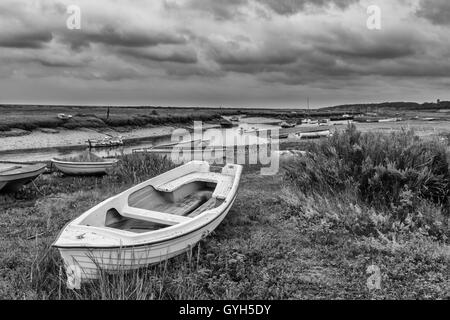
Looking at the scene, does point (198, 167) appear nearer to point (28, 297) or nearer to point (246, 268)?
point (246, 268)

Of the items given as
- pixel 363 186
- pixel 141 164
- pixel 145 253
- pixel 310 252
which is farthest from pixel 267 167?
pixel 145 253

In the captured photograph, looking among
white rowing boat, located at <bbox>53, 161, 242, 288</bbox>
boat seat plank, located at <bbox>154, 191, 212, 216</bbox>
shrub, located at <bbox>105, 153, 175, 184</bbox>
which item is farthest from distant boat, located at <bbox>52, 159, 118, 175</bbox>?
boat seat plank, located at <bbox>154, 191, 212, 216</bbox>

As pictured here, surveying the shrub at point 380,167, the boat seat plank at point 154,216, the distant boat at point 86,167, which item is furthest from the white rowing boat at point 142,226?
the distant boat at point 86,167

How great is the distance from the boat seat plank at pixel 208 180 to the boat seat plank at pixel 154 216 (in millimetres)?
→ 1743

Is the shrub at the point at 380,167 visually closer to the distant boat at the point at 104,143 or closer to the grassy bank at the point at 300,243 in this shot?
the grassy bank at the point at 300,243

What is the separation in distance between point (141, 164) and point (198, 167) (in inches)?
144

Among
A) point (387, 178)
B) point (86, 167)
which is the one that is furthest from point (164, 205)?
point (86, 167)

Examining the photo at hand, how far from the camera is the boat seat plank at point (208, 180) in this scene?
8859mm

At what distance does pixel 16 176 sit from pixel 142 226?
228 inches

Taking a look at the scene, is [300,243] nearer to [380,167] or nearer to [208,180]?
[380,167]

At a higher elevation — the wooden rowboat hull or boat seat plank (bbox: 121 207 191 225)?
boat seat plank (bbox: 121 207 191 225)

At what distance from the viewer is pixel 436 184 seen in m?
8.52

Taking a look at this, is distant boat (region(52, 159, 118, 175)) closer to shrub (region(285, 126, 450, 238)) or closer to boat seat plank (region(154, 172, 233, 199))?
boat seat plank (region(154, 172, 233, 199))

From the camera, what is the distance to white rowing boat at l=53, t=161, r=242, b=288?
4.93 m
